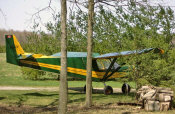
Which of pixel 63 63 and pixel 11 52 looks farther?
pixel 11 52

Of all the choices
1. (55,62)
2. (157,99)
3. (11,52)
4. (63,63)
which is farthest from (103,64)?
(63,63)

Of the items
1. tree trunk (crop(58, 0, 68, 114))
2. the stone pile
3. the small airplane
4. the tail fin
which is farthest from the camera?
the small airplane

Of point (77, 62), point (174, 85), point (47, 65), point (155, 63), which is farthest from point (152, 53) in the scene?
point (47, 65)

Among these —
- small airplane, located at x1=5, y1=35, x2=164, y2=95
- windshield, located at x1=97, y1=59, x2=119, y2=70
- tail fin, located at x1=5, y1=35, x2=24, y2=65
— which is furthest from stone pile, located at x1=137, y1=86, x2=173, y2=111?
tail fin, located at x1=5, y1=35, x2=24, y2=65

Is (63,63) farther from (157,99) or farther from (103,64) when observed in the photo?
(103,64)

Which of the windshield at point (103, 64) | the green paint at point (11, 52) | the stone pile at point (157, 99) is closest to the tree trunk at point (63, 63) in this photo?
the stone pile at point (157, 99)

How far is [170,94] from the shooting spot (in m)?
10.7

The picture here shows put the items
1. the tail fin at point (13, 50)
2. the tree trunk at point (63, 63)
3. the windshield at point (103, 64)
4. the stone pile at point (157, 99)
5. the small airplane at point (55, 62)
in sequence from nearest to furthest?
the tree trunk at point (63, 63)
the stone pile at point (157, 99)
the tail fin at point (13, 50)
the small airplane at point (55, 62)
the windshield at point (103, 64)

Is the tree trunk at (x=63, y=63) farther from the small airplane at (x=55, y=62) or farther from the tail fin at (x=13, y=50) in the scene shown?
the tail fin at (x=13, y=50)

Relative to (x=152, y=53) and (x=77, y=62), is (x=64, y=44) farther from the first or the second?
(x=77, y=62)

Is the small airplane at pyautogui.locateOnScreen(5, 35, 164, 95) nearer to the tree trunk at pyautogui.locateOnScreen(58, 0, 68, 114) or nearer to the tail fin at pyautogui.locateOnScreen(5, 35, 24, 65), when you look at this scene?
the tail fin at pyautogui.locateOnScreen(5, 35, 24, 65)

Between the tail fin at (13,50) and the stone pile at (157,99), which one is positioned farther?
the tail fin at (13,50)

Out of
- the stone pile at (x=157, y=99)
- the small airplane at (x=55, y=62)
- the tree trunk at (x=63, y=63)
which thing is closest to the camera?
the tree trunk at (x=63, y=63)

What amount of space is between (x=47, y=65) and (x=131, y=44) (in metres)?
7.64
